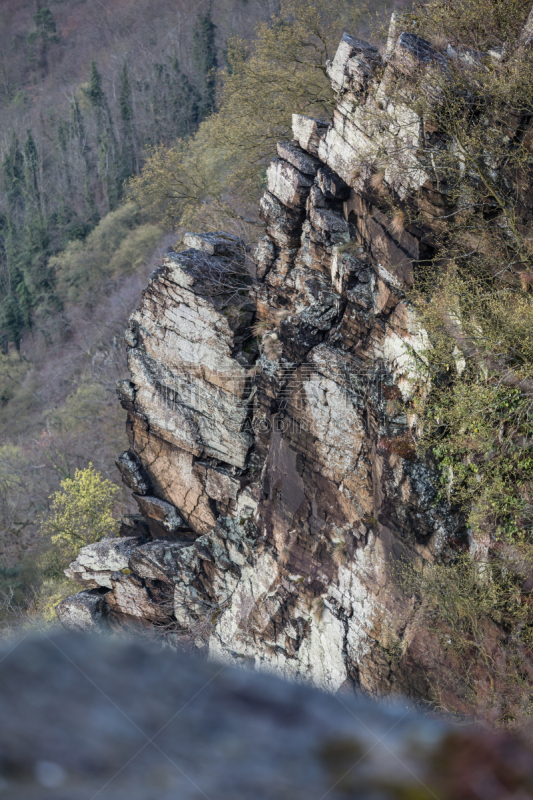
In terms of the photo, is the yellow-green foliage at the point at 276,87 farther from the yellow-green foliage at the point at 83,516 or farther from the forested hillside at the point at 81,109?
the forested hillside at the point at 81,109

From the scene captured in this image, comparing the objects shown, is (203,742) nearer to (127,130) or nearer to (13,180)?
(127,130)

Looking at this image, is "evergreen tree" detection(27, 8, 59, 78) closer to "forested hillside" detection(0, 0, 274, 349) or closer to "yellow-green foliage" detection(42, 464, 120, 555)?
"forested hillside" detection(0, 0, 274, 349)

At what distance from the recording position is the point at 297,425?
14.4m

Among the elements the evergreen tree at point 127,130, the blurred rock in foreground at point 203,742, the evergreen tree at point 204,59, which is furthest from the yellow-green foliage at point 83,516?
the evergreen tree at point 204,59

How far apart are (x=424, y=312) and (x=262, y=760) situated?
412 inches

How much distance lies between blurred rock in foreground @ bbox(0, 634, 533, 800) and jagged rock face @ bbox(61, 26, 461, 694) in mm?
10367

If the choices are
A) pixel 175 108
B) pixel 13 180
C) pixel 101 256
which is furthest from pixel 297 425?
pixel 13 180

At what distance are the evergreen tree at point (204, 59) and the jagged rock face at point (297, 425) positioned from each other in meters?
51.0

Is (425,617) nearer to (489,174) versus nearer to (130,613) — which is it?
(489,174)

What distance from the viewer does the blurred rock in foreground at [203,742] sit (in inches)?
47.6

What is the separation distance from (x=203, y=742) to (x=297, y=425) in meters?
13.1

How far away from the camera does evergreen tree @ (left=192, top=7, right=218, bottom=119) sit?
60.4 metres

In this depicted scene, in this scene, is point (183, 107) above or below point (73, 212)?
above

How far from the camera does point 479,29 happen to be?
1086 centimetres
